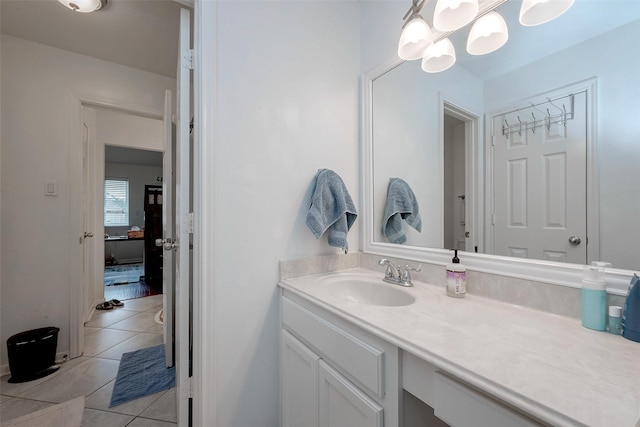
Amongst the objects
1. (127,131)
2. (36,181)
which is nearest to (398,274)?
(36,181)

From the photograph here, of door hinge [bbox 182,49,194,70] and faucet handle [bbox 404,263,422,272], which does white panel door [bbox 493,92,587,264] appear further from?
door hinge [bbox 182,49,194,70]

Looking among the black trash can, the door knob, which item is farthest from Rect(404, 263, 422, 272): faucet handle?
the black trash can

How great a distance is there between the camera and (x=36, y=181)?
1919 mm

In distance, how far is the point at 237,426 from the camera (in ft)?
3.79

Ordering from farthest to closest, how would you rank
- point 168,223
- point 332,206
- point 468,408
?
point 168,223, point 332,206, point 468,408

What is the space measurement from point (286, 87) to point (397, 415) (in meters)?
1.40

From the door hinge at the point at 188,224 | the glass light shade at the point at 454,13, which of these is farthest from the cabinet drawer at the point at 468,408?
the glass light shade at the point at 454,13

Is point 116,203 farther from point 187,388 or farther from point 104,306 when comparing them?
point 187,388

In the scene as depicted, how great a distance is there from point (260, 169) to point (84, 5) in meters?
1.56

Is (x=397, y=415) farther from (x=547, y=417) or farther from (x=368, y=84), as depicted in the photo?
(x=368, y=84)

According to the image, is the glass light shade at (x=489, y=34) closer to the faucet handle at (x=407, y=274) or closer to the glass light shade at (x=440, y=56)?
the glass light shade at (x=440, y=56)

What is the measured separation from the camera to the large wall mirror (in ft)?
2.44

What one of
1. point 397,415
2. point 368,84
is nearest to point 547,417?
point 397,415

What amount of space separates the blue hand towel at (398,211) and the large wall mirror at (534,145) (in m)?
0.04
